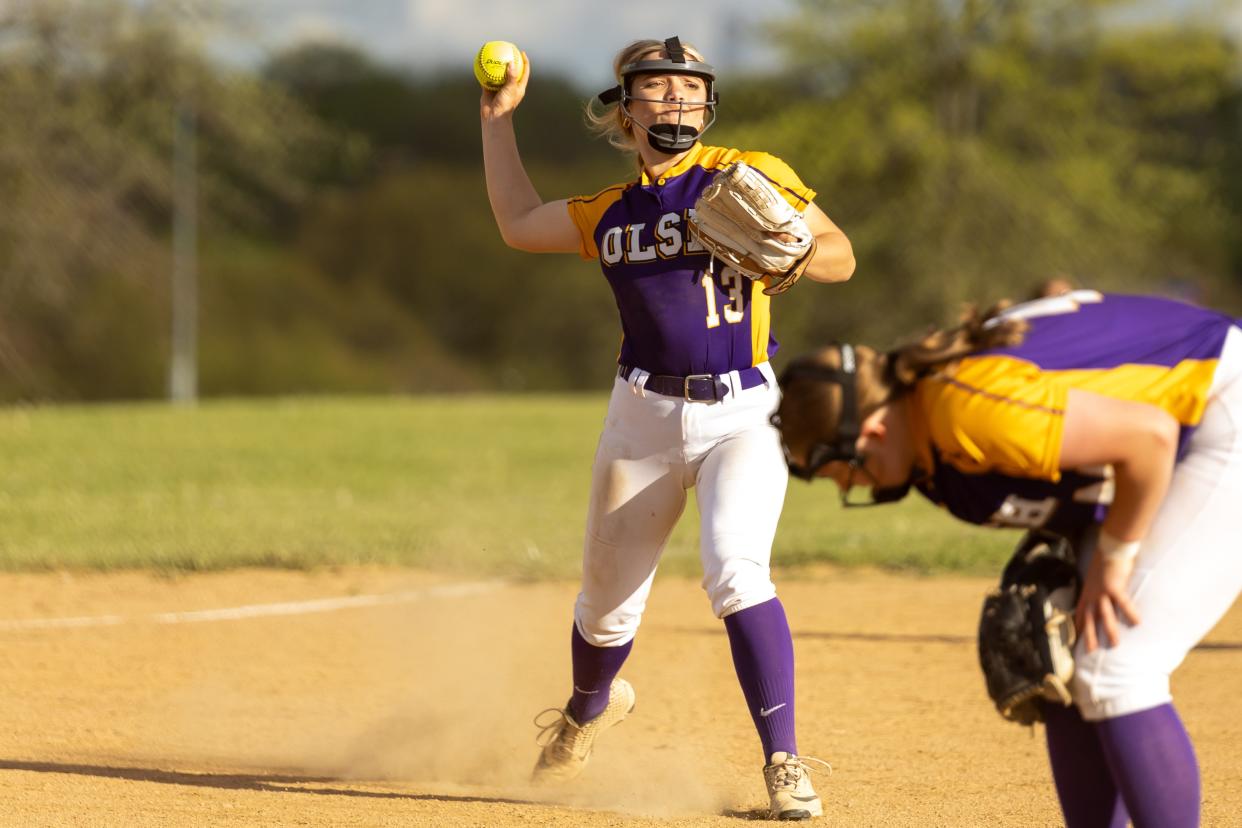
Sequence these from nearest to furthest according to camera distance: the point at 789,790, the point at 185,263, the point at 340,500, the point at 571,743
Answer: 1. the point at 789,790
2. the point at 571,743
3. the point at 340,500
4. the point at 185,263

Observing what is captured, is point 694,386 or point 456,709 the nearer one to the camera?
point 694,386

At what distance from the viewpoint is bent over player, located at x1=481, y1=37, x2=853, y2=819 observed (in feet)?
13.3

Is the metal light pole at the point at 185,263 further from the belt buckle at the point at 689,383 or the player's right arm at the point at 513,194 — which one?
the belt buckle at the point at 689,383

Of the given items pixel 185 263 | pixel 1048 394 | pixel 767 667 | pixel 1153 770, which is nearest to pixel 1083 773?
pixel 1153 770

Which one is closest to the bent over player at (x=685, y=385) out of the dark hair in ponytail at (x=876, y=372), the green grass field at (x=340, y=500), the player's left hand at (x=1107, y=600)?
the dark hair in ponytail at (x=876, y=372)

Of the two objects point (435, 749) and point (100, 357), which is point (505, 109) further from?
point (100, 357)

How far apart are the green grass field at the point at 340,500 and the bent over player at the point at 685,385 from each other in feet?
14.8

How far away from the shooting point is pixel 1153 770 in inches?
118

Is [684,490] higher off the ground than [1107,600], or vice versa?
[1107,600]

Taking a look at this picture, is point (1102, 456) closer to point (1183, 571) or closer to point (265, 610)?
point (1183, 571)

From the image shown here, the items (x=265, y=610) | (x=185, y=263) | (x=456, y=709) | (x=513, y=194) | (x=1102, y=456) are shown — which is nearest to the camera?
(x=1102, y=456)

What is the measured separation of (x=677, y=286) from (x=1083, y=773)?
164 centimetres

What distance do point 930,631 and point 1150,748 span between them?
418 centimetres

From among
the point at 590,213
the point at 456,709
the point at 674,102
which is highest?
the point at 674,102
